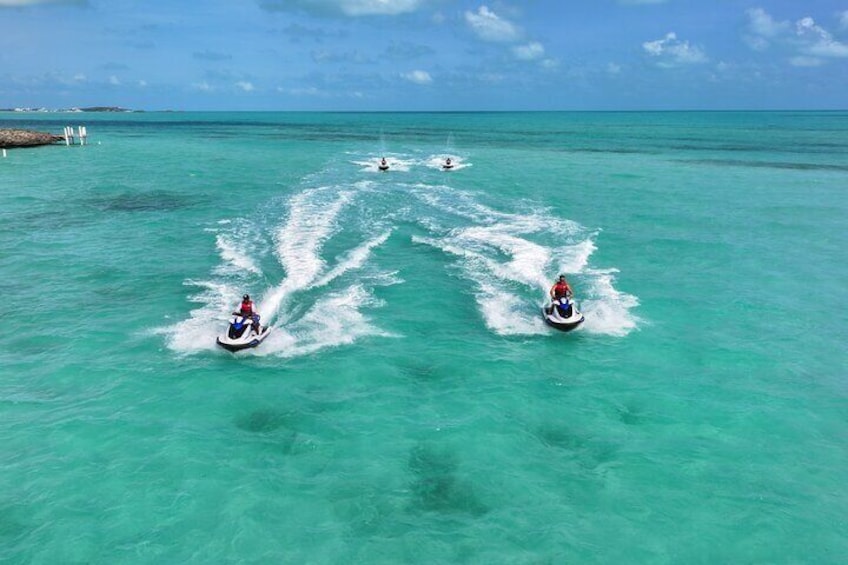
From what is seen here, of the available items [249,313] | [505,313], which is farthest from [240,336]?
[505,313]

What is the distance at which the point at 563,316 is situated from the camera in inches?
976

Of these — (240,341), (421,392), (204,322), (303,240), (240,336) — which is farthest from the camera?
(303,240)

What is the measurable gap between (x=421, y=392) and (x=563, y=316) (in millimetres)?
7623

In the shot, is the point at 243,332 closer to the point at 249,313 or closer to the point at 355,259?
the point at 249,313

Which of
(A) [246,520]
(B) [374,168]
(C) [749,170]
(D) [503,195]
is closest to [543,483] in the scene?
(A) [246,520]

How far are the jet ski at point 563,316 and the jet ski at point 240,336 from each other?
38.8 feet

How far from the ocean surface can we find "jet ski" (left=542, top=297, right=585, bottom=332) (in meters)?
0.44

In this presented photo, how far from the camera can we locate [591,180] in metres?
64.6

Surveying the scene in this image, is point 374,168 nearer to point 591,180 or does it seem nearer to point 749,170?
point 591,180

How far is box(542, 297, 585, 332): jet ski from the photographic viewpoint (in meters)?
24.6

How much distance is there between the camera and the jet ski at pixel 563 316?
80.7 feet

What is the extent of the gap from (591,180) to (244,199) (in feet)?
119

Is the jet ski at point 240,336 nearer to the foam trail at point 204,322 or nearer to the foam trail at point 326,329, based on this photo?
the foam trail at point 326,329

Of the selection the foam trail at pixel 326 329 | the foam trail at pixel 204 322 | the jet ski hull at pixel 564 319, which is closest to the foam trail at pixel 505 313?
the jet ski hull at pixel 564 319
